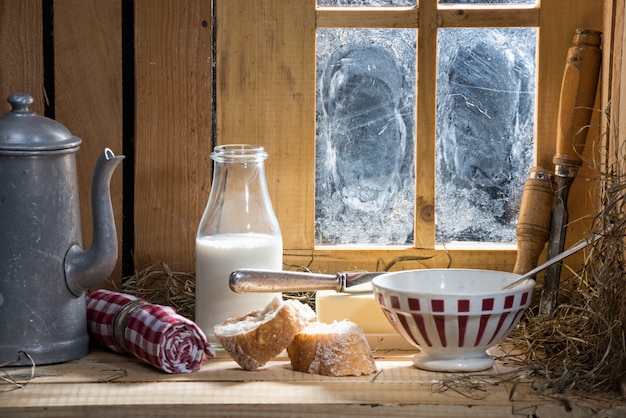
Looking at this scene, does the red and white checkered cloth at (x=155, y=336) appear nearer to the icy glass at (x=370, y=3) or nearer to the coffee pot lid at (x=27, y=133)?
the coffee pot lid at (x=27, y=133)

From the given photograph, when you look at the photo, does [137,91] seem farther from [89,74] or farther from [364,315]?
[364,315]

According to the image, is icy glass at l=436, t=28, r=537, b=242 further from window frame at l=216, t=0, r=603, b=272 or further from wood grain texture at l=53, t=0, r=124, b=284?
wood grain texture at l=53, t=0, r=124, b=284

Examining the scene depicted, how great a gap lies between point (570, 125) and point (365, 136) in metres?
0.34

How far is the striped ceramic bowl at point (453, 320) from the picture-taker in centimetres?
137

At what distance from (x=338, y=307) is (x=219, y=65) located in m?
0.48

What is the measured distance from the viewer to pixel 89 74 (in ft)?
5.59

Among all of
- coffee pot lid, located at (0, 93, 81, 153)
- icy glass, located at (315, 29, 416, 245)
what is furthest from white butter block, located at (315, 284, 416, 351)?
coffee pot lid, located at (0, 93, 81, 153)

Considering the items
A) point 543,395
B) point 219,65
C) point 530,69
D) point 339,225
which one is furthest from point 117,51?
point 543,395

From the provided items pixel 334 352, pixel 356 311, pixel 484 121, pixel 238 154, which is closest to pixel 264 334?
pixel 334 352

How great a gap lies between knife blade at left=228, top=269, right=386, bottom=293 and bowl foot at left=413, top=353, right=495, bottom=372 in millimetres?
194

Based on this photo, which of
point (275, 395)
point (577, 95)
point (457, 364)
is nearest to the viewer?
point (275, 395)

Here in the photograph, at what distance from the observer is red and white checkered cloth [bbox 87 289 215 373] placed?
1.41 meters

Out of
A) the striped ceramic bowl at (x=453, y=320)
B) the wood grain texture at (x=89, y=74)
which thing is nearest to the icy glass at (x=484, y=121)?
the striped ceramic bowl at (x=453, y=320)

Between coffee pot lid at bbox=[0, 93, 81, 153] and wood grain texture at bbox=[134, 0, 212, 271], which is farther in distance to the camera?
wood grain texture at bbox=[134, 0, 212, 271]
